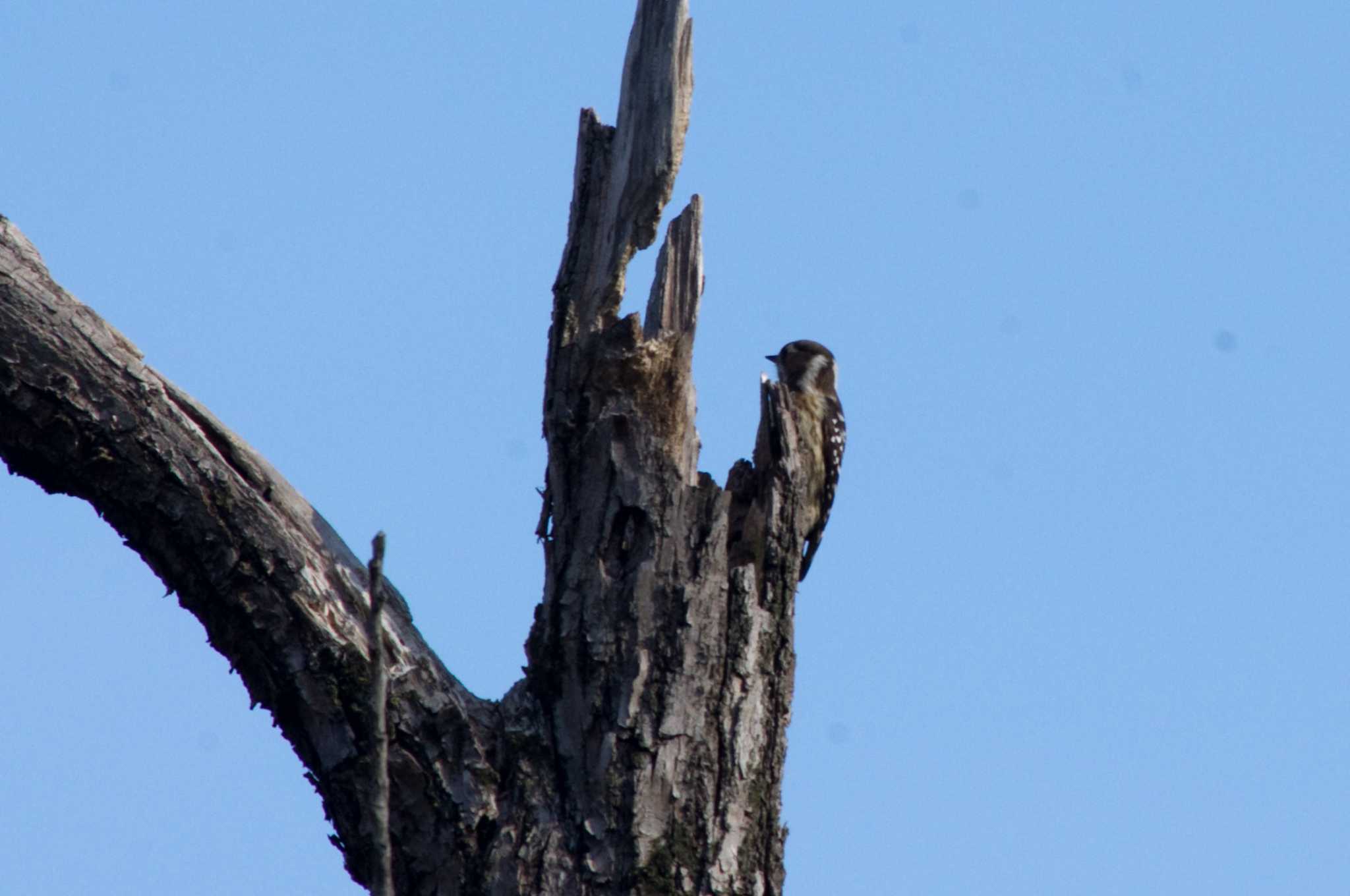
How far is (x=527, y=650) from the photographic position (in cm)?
482

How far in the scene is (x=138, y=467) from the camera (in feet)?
14.6

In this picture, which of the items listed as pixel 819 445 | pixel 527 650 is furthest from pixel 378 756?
pixel 819 445

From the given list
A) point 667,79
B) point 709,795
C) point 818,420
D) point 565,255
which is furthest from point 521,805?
point 818,420

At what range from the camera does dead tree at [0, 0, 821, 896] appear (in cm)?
443

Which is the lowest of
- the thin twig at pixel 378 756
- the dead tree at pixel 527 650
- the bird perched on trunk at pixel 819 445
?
the thin twig at pixel 378 756

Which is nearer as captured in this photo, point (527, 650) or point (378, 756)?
point (378, 756)

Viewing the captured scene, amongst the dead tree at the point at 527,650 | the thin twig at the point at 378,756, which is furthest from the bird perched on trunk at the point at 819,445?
the thin twig at the point at 378,756

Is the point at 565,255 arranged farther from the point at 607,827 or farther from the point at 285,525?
the point at 607,827

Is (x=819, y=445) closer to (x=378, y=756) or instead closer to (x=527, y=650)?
(x=527, y=650)

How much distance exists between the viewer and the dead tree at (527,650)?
4.43 meters

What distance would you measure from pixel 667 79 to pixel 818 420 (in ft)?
10.2

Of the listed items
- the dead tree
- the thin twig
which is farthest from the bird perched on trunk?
the thin twig

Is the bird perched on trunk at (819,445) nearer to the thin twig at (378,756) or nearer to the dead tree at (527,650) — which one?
the dead tree at (527,650)

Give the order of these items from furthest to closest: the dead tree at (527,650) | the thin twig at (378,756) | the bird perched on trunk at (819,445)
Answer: the bird perched on trunk at (819,445) → the dead tree at (527,650) → the thin twig at (378,756)
